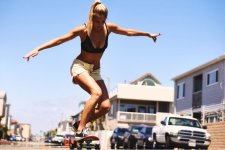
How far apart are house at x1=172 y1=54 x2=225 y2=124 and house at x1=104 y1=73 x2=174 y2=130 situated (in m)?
10.4

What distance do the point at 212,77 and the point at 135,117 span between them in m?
19.2

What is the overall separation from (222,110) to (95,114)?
24.0 meters

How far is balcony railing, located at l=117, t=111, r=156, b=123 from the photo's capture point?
49094 mm

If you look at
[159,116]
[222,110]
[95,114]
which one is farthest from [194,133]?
[159,116]

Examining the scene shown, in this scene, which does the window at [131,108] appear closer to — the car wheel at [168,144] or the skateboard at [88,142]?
the car wheel at [168,144]

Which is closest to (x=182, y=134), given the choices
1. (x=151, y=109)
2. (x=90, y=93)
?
(x=90, y=93)

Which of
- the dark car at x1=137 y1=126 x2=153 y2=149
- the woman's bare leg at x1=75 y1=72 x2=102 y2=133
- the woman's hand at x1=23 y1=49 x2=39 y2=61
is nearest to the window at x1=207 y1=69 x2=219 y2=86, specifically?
the dark car at x1=137 y1=126 x2=153 y2=149

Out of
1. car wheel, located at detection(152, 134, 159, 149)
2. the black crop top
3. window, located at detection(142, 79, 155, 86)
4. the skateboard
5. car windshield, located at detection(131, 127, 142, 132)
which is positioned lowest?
car wheel, located at detection(152, 134, 159, 149)

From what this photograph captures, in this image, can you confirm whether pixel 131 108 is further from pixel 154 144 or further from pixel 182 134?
pixel 182 134

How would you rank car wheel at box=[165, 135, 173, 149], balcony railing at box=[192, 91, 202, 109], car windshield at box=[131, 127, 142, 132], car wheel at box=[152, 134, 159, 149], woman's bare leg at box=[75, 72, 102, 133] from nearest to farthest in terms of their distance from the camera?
1. woman's bare leg at box=[75, 72, 102, 133]
2. car wheel at box=[165, 135, 173, 149]
3. car wheel at box=[152, 134, 159, 149]
4. car windshield at box=[131, 127, 142, 132]
5. balcony railing at box=[192, 91, 202, 109]

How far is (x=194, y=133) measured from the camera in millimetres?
18609

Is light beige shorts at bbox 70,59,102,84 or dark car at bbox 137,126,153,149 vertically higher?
light beige shorts at bbox 70,59,102,84

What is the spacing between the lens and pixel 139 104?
52125mm

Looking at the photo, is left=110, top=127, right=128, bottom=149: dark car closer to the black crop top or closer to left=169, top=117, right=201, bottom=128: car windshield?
left=169, top=117, right=201, bottom=128: car windshield
